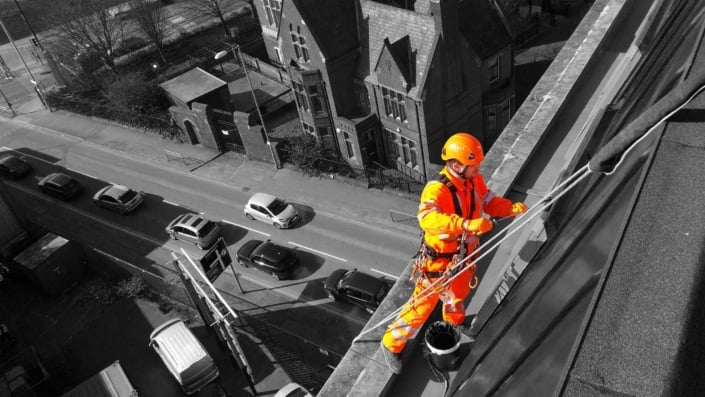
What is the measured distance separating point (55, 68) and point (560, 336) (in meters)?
54.5

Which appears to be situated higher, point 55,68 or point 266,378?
point 55,68

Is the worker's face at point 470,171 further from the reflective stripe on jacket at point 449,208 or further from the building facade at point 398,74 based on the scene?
the building facade at point 398,74

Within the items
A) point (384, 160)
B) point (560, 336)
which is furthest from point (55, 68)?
point (560, 336)

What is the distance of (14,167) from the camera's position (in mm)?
39312

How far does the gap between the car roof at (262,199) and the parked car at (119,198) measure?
802 centimetres

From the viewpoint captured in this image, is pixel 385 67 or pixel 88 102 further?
pixel 88 102

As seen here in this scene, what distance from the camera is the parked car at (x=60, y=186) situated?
3603 cm

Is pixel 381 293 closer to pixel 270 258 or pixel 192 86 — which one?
pixel 270 258

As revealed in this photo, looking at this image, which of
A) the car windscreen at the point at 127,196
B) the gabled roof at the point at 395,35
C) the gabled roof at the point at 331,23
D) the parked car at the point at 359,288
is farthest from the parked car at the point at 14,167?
the parked car at the point at 359,288

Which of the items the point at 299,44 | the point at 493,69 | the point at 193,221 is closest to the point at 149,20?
the point at 299,44

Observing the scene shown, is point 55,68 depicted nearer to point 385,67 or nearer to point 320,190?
point 320,190

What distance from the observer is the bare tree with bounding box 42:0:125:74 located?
150ft

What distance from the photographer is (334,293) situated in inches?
1002

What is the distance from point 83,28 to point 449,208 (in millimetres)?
46201
